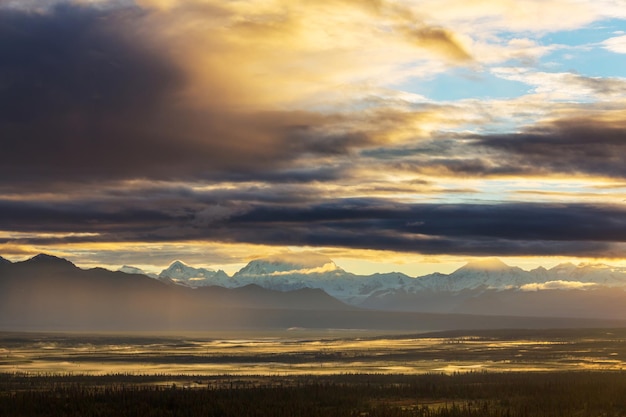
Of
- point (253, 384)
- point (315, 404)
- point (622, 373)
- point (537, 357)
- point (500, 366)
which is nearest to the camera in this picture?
point (315, 404)

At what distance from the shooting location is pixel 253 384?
122062 millimetres

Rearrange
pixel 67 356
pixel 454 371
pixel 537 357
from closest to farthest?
pixel 454 371, pixel 537 357, pixel 67 356

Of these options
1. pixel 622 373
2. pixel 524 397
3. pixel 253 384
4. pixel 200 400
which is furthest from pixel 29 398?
pixel 622 373

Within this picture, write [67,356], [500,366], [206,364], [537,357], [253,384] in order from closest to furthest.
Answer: [253,384], [500,366], [206,364], [537,357], [67,356]

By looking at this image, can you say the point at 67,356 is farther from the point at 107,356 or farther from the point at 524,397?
the point at 524,397

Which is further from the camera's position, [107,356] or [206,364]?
[107,356]

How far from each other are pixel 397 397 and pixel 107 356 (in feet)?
318

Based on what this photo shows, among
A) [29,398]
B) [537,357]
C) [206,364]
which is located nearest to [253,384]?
[29,398]

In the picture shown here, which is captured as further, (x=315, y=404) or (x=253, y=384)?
Result: (x=253, y=384)

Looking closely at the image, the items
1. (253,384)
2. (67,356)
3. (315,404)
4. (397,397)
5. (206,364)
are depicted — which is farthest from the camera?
(67,356)

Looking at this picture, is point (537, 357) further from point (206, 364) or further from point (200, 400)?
point (200, 400)

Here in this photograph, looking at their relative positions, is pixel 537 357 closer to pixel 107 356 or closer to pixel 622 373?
pixel 622 373

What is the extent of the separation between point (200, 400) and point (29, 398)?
1822 centimetres

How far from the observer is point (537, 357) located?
17675 cm
